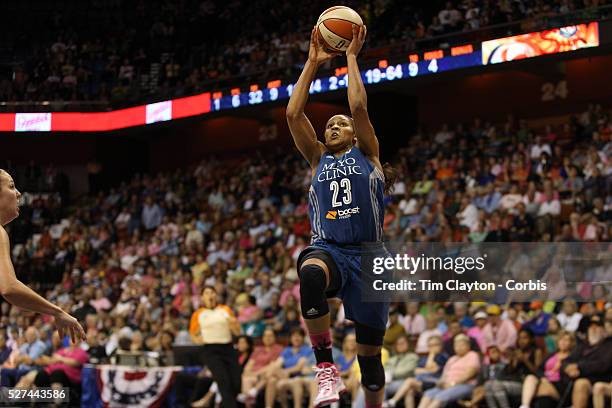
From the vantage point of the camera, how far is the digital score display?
56.9 ft

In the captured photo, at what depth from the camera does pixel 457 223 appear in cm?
1519

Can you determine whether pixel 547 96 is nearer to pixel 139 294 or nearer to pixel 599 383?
pixel 139 294

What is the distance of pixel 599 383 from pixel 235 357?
4.65 metres

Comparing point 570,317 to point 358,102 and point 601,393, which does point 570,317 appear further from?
point 358,102

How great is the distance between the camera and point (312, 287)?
588 centimetres

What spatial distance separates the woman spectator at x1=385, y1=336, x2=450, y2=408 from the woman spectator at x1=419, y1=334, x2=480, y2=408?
0.13m

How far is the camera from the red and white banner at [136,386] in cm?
1218

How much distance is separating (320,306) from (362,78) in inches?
507

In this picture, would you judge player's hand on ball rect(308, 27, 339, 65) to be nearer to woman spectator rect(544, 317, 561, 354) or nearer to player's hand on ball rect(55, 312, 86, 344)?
player's hand on ball rect(55, 312, 86, 344)

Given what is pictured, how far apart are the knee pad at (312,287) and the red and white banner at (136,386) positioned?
6.77 m

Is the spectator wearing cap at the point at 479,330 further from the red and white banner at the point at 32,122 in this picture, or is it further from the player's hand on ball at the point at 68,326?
the red and white banner at the point at 32,122

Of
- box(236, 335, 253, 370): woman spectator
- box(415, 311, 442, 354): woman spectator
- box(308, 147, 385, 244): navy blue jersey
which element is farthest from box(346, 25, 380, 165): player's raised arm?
box(236, 335, 253, 370): woman spectator

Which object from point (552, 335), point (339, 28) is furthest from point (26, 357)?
point (339, 28)

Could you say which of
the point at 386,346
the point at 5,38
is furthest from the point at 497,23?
the point at 5,38
